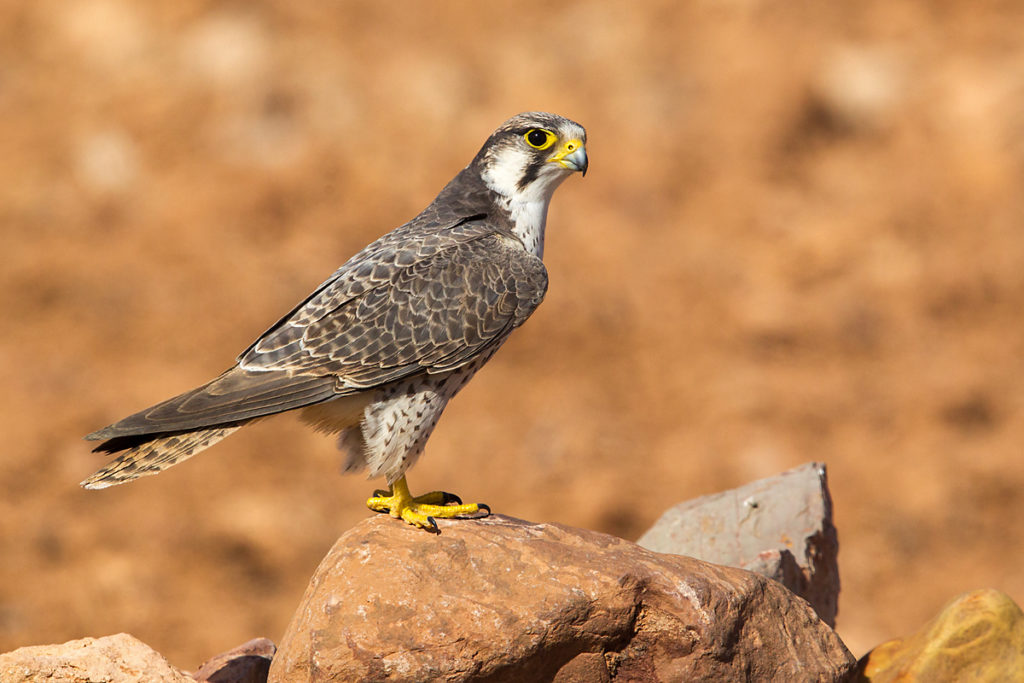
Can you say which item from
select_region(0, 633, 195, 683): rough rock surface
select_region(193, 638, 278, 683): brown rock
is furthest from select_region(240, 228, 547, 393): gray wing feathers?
select_region(193, 638, 278, 683): brown rock

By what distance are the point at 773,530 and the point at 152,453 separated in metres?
3.74

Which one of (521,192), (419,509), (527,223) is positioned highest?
(521,192)

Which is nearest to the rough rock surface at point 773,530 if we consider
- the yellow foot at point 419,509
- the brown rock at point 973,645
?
the brown rock at point 973,645

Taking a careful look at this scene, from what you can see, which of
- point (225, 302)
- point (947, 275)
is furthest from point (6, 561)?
point (947, 275)

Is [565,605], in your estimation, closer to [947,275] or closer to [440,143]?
[440,143]

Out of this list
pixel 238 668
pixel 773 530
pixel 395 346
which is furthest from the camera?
pixel 773 530

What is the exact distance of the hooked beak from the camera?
628 centimetres

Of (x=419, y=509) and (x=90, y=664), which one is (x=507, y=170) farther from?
(x=90, y=664)

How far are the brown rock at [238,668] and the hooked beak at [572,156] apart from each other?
307 cm

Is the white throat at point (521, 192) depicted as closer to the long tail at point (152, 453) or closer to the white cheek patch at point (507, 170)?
the white cheek patch at point (507, 170)

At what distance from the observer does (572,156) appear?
6301 mm

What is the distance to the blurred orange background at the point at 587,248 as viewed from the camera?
13922 mm

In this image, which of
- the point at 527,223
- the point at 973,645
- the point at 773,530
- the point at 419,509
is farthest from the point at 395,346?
the point at 973,645

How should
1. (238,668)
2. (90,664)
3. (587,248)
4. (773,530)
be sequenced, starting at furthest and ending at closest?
(587,248)
(773,530)
(238,668)
(90,664)
